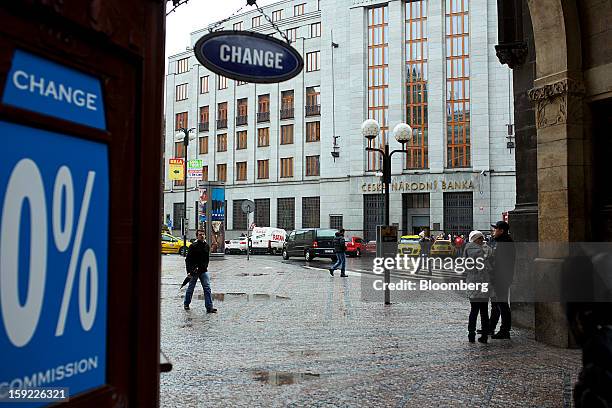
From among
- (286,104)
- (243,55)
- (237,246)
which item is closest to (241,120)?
Result: (286,104)

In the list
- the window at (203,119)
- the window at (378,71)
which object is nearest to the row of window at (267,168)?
the window at (203,119)

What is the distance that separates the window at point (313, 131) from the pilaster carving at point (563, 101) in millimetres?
45449

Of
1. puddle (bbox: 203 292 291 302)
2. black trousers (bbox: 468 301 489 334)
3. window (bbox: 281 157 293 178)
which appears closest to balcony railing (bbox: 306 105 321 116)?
window (bbox: 281 157 293 178)

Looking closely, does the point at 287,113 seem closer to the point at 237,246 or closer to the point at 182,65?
the point at 182,65

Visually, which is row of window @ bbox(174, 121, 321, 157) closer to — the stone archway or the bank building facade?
the bank building facade

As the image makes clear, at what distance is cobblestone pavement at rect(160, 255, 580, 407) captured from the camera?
571cm

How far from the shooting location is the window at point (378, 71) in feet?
162

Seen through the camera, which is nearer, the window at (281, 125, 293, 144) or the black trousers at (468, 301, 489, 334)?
the black trousers at (468, 301, 489, 334)

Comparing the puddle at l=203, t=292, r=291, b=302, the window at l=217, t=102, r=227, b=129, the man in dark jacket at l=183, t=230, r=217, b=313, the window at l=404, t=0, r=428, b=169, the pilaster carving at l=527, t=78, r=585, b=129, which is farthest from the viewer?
the window at l=217, t=102, r=227, b=129

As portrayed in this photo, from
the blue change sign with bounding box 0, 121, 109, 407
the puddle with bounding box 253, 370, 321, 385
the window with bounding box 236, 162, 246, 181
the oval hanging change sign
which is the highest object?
the window with bounding box 236, 162, 246, 181

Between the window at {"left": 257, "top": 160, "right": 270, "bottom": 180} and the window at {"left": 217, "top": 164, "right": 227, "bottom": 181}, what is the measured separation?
4.64 metres

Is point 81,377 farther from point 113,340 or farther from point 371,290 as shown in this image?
point 371,290

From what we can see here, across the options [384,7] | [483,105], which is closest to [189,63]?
[384,7]

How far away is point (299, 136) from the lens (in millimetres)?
55094
